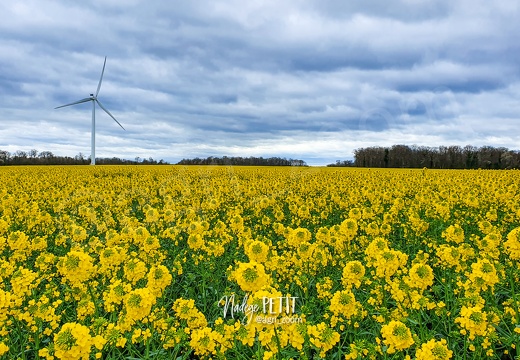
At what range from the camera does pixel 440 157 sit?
3706 inches

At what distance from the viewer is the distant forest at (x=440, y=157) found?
83812 millimetres

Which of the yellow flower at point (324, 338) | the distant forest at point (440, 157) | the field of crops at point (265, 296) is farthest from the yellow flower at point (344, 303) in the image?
the distant forest at point (440, 157)

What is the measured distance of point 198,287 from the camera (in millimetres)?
8391

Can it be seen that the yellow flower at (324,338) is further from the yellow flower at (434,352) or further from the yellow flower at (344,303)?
the yellow flower at (434,352)

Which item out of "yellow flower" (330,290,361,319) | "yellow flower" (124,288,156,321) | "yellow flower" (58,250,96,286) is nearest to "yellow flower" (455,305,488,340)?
"yellow flower" (330,290,361,319)

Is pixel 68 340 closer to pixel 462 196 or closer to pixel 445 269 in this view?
pixel 445 269

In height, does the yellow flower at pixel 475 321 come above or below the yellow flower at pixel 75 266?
below

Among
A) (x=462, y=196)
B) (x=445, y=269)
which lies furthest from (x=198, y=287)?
(x=462, y=196)

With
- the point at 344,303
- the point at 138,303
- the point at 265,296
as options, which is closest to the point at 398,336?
the point at 344,303

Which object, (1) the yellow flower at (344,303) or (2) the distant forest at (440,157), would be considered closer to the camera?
(1) the yellow flower at (344,303)

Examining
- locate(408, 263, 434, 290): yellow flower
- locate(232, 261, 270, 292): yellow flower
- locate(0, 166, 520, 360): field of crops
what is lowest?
Result: locate(0, 166, 520, 360): field of crops

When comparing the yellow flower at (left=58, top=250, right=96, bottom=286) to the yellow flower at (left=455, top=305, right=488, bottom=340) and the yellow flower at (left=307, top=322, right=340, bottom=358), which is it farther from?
the yellow flower at (left=455, top=305, right=488, bottom=340)

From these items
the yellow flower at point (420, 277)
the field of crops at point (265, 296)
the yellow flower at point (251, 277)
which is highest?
the yellow flower at point (251, 277)

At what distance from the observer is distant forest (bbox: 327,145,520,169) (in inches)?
3300
